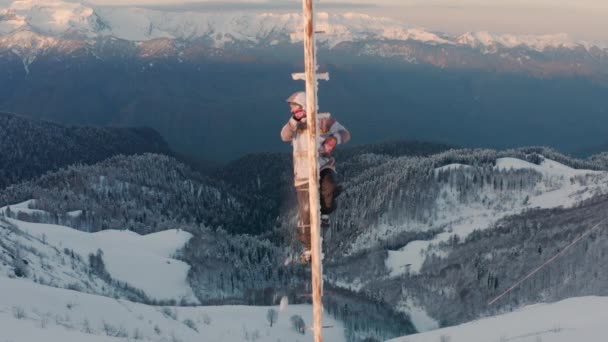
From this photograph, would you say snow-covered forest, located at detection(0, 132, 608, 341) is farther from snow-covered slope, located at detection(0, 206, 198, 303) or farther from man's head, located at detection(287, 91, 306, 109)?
man's head, located at detection(287, 91, 306, 109)

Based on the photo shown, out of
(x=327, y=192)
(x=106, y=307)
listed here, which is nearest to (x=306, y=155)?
(x=327, y=192)

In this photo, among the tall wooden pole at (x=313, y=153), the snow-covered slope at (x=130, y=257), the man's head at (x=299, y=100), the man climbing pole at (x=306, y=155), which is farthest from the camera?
the snow-covered slope at (x=130, y=257)

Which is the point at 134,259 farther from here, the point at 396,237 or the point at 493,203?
the point at 493,203

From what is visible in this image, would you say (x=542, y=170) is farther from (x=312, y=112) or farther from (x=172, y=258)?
(x=312, y=112)

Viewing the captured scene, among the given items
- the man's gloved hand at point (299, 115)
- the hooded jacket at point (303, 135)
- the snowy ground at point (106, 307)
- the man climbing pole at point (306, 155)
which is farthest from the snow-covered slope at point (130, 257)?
the man's gloved hand at point (299, 115)

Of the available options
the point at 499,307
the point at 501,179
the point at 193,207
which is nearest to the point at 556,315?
the point at 499,307

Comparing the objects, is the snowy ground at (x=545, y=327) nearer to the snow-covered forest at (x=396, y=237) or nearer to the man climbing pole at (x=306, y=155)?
the man climbing pole at (x=306, y=155)
